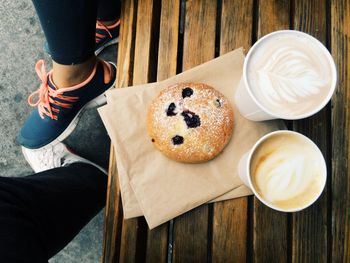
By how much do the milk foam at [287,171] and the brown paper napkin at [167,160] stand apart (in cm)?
10

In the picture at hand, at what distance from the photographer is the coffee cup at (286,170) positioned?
68 centimetres

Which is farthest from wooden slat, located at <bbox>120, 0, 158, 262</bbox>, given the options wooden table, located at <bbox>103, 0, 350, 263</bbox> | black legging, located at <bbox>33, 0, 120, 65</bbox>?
black legging, located at <bbox>33, 0, 120, 65</bbox>

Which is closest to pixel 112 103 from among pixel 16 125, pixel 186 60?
pixel 186 60

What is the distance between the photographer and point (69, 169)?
3.54ft

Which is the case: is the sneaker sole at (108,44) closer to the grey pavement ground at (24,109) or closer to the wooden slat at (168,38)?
the grey pavement ground at (24,109)

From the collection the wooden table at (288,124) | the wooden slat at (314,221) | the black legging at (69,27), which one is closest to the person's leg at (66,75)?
the black legging at (69,27)

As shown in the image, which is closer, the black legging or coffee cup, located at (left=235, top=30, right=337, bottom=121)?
coffee cup, located at (left=235, top=30, right=337, bottom=121)

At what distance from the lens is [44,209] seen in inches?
32.6

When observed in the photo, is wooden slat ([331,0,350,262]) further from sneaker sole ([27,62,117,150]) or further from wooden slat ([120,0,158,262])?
sneaker sole ([27,62,117,150])

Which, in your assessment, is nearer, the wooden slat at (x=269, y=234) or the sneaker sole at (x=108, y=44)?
the wooden slat at (x=269, y=234)

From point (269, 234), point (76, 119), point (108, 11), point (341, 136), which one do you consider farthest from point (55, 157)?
point (341, 136)

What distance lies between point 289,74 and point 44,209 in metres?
0.58

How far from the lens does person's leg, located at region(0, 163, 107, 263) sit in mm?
690

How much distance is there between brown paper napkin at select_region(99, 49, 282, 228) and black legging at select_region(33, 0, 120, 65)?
15cm
